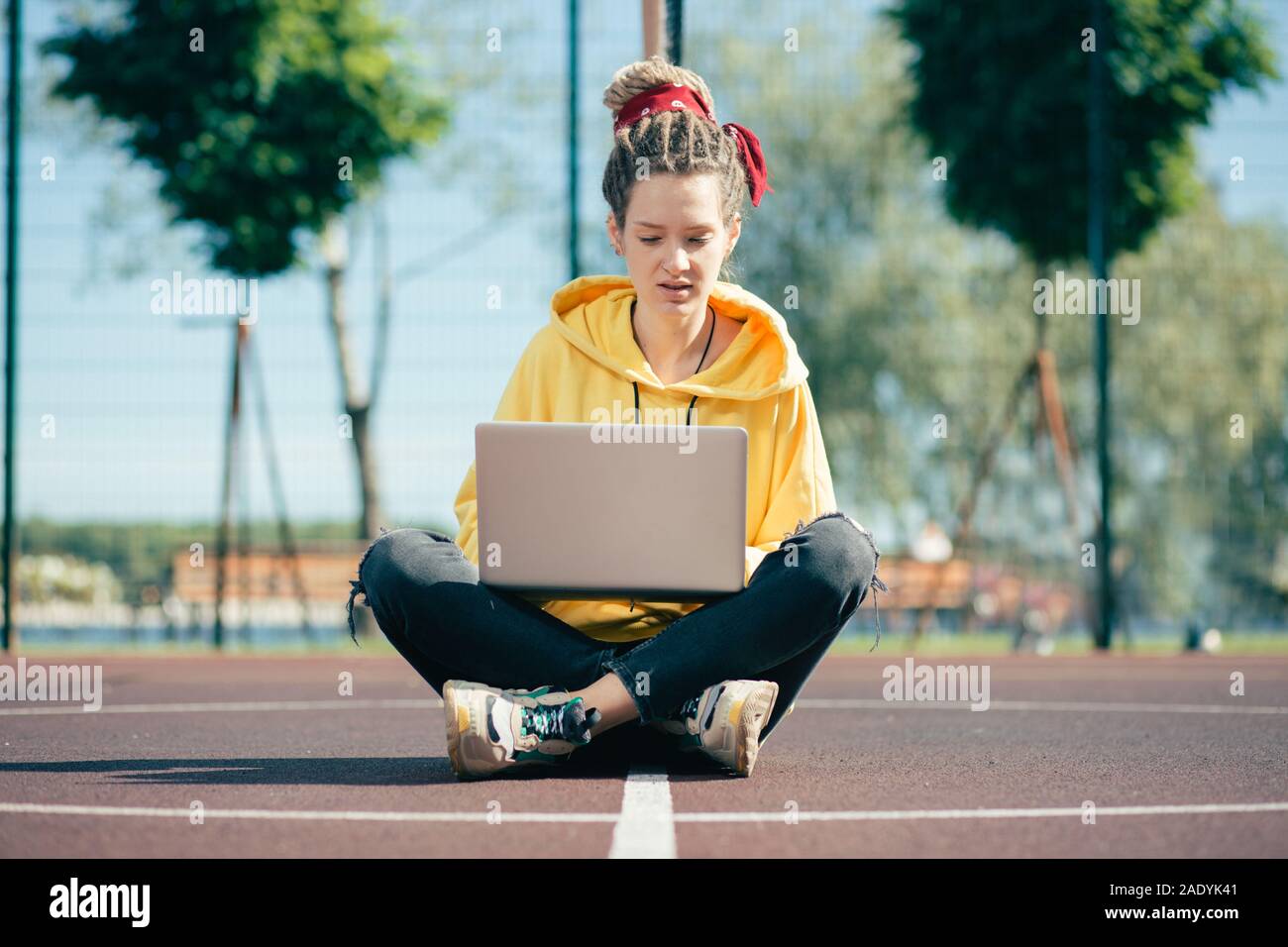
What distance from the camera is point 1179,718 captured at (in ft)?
15.4

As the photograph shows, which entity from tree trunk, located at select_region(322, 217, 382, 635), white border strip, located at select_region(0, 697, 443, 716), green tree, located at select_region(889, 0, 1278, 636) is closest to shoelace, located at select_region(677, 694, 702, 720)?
white border strip, located at select_region(0, 697, 443, 716)

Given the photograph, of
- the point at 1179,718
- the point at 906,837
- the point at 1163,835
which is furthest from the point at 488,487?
the point at 1179,718

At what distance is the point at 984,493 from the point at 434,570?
12.4 m

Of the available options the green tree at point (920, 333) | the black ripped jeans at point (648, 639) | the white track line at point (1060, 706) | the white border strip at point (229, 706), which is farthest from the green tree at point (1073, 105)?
the green tree at point (920, 333)

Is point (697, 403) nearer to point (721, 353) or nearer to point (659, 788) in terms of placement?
point (721, 353)

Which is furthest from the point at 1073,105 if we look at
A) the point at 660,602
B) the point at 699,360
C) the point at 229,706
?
the point at 660,602

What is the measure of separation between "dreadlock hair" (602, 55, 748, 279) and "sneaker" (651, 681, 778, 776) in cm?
99

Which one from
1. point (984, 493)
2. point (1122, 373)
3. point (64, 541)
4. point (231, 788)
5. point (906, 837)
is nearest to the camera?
point (906, 837)

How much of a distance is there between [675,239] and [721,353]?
331 millimetres

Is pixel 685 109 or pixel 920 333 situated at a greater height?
pixel 920 333

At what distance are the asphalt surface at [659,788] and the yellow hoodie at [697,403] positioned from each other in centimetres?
42

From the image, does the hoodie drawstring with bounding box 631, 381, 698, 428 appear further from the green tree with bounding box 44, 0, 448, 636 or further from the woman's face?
the green tree with bounding box 44, 0, 448, 636

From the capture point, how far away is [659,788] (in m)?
2.86

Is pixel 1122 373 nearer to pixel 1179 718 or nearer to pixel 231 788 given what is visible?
pixel 1179 718
